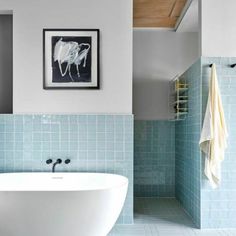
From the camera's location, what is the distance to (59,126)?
10.9ft

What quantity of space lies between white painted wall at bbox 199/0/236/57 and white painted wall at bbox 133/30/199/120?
128 cm

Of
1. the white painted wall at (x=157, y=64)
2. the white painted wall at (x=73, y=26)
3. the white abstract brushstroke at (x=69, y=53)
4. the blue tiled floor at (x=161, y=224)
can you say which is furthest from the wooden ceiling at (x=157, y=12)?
the blue tiled floor at (x=161, y=224)

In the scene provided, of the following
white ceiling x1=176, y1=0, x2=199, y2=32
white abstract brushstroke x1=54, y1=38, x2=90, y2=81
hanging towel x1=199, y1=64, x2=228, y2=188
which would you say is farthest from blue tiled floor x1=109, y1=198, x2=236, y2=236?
white ceiling x1=176, y1=0, x2=199, y2=32

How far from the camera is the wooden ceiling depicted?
12.2 ft

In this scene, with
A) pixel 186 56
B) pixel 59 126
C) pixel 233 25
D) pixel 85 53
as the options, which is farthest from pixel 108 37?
pixel 186 56

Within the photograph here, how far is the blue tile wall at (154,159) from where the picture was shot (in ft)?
14.6

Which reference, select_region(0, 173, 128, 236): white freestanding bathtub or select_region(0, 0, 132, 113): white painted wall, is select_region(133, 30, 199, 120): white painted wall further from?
select_region(0, 173, 128, 236): white freestanding bathtub

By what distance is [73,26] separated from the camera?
337 centimetres

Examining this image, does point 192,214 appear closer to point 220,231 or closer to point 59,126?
point 220,231

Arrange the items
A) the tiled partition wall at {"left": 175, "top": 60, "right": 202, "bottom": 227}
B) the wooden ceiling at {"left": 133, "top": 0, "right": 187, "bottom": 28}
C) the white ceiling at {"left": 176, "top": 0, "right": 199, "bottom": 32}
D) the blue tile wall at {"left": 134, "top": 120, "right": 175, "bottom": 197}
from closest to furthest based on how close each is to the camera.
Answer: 1. the tiled partition wall at {"left": 175, "top": 60, "right": 202, "bottom": 227}
2. the white ceiling at {"left": 176, "top": 0, "right": 199, "bottom": 32}
3. the wooden ceiling at {"left": 133, "top": 0, "right": 187, "bottom": 28}
4. the blue tile wall at {"left": 134, "top": 120, "right": 175, "bottom": 197}

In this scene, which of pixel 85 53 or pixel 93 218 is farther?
pixel 85 53

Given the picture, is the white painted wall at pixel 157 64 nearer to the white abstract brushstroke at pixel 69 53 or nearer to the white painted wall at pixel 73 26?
the white painted wall at pixel 73 26

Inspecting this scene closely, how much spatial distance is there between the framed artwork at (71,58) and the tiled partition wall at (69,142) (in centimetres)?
37

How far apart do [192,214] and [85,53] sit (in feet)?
6.96
